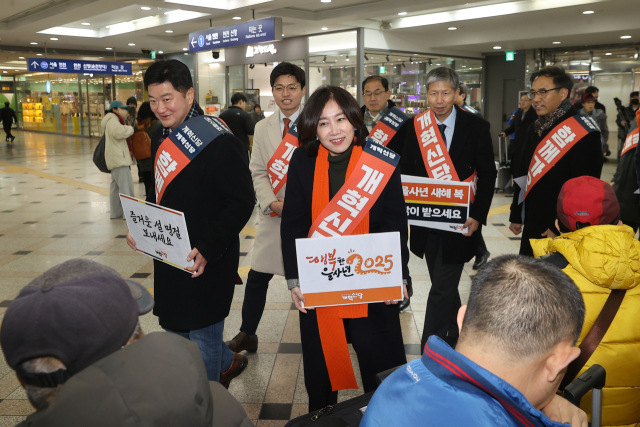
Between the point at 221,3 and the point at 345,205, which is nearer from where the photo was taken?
the point at 345,205

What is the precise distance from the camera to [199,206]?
6.99 feet

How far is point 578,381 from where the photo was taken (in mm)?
1255

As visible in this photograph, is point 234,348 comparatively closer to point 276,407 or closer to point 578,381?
point 276,407

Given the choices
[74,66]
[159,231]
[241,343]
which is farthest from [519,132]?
[74,66]

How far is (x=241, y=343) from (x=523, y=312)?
242 cm

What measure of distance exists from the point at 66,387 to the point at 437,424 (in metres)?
0.60

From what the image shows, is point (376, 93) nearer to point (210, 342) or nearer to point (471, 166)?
point (471, 166)

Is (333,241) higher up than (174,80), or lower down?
lower down

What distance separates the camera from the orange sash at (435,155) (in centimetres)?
290

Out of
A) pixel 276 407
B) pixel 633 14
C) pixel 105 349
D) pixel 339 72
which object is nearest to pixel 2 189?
pixel 339 72

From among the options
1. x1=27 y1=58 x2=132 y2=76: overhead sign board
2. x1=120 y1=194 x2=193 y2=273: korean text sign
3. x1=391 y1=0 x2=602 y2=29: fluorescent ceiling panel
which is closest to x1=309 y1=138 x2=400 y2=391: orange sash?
x1=120 y1=194 x2=193 y2=273: korean text sign

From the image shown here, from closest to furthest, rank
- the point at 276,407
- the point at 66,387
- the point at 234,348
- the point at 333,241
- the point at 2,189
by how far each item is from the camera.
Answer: the point at 66,387 → the point at 333,241 → the point at 276,407 → the point at 234,348 → the point at 2,189

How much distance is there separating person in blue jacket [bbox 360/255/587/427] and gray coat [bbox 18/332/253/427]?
1.07ft

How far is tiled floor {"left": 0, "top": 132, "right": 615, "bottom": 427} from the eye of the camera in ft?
8.83
